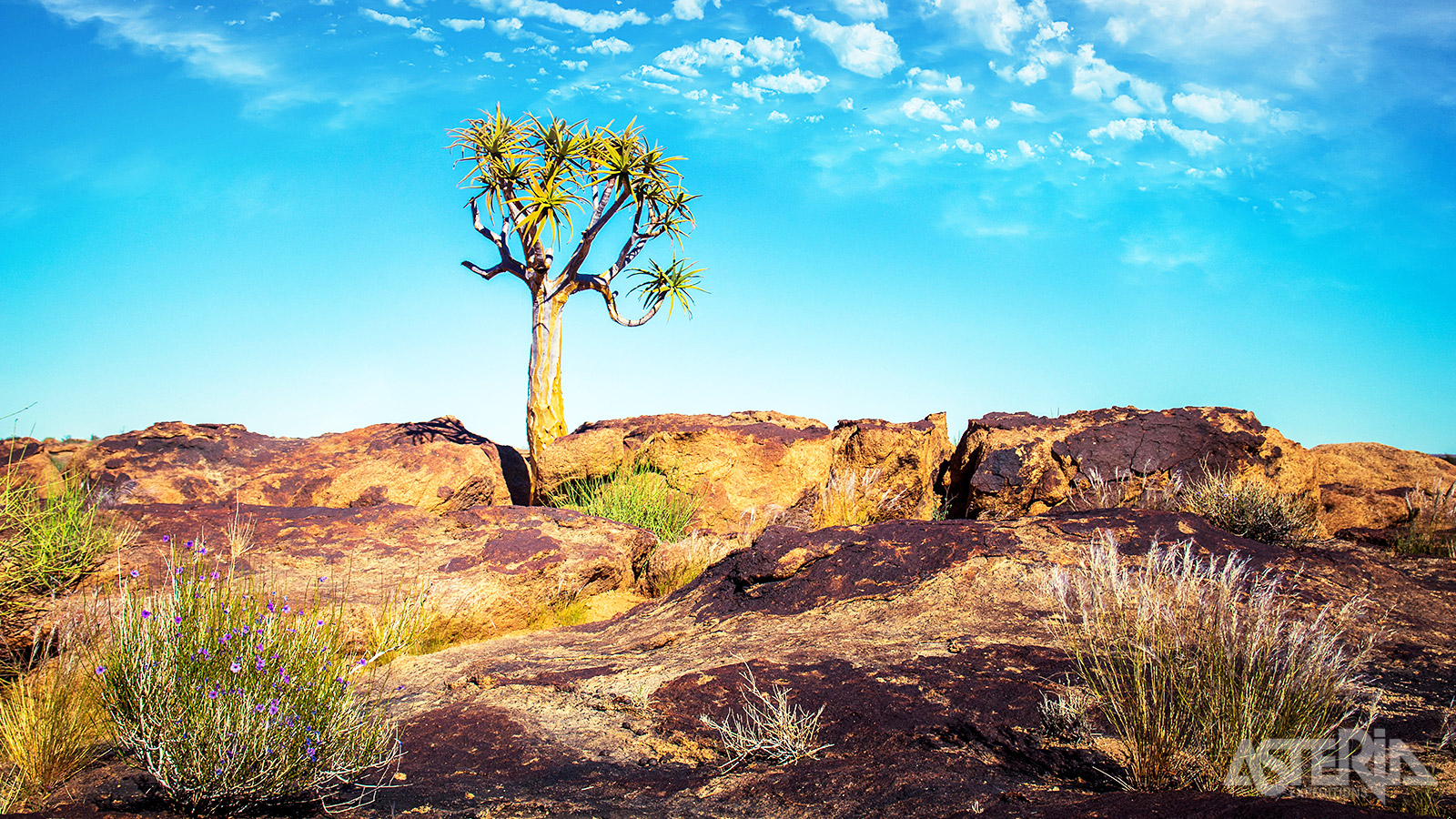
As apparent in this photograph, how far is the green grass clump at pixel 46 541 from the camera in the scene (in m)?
6.64

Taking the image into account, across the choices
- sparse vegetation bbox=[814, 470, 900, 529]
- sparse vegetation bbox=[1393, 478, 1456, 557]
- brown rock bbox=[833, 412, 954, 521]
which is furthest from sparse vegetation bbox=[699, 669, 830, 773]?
sparse vegetation bbox=[1393, 478, 1456, 557]

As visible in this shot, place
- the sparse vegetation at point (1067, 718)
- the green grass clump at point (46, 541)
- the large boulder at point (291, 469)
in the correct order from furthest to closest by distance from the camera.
Answer: 1. the large boulder at point (291, 469)
2. the green grass clump at point (46, 541)
3. the sparse vegetation at point (1067, 718)

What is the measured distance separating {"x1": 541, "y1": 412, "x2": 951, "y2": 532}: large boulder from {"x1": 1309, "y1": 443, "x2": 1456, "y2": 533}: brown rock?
16.9ft

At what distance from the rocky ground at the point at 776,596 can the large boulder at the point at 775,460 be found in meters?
0.04

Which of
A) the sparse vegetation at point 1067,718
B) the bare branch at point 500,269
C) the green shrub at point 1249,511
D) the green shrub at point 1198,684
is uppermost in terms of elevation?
the bare branch at point 500,269

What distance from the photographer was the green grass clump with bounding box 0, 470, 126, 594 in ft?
21.8

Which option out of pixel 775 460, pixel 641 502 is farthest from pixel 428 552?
pixel 775 460

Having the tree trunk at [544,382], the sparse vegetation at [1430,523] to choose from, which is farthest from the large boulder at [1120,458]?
the tree trunk at [544,382]

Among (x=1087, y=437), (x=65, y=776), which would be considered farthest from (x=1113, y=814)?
(x=1087, y=437)

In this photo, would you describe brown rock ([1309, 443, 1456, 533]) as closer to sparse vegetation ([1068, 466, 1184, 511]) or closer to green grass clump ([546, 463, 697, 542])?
sparse vegetation ([1068, 466, 1184, 511])

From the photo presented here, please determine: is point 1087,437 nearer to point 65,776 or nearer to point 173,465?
point 65,776

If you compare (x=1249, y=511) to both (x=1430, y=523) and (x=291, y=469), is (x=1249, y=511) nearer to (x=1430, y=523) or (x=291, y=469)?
(x=1430, y=523)

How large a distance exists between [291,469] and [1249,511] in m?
11.7

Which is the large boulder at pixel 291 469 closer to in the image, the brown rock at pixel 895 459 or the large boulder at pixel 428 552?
the large boulder at pixel 428 552
